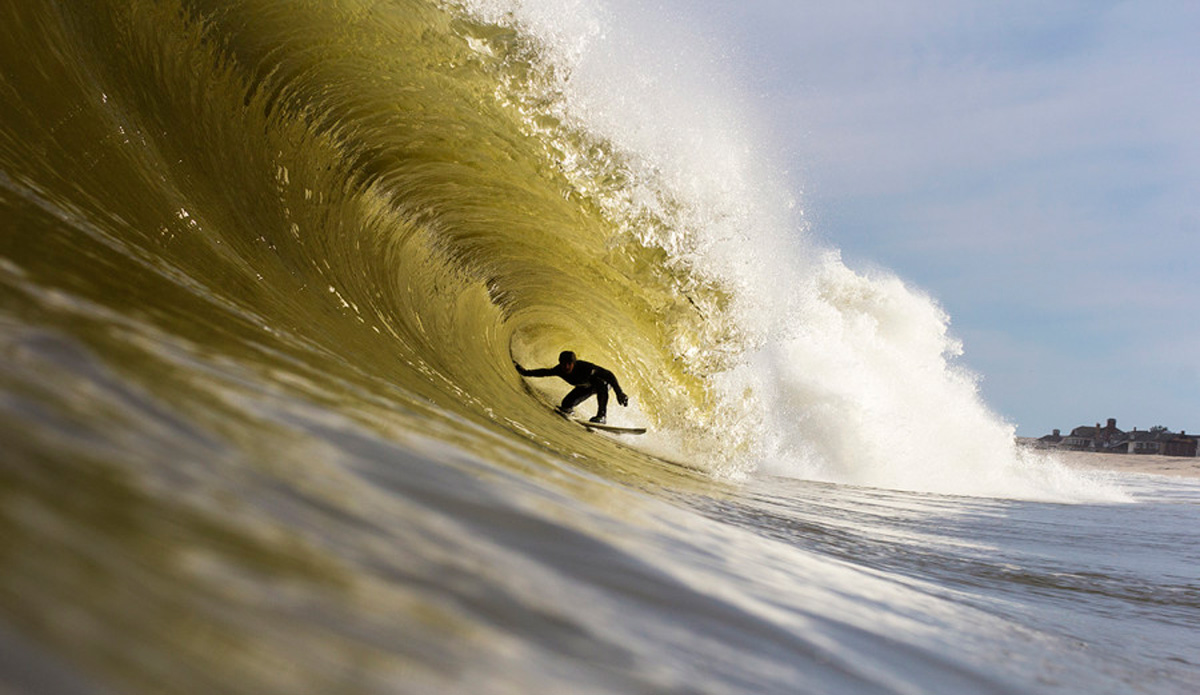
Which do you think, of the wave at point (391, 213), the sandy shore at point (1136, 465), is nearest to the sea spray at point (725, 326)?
the wave at point (391, 213)

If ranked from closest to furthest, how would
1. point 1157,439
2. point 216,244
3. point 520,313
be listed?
1. point 216,244
2. point 520,313
3. point 1157,439

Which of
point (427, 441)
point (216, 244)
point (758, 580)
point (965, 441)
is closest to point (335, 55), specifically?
point (216, 244)

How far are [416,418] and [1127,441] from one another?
52067 millimetres

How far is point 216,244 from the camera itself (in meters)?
3.43

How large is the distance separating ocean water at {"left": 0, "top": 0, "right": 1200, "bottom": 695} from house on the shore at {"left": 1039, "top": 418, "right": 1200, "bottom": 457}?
4224 centimetres

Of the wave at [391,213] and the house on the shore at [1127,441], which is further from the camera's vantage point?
the house on the shore at [1127,441]

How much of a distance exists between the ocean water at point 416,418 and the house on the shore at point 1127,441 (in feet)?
139

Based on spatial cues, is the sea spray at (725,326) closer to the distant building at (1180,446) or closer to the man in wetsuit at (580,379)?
the man in wetsuit at (580,379)

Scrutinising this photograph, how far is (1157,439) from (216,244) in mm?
51666

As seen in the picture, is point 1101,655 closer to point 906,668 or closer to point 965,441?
point 906,668

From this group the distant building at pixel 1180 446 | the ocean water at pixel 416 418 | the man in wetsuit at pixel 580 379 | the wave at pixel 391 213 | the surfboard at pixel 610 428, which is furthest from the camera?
the distant building at pixel 1180 446

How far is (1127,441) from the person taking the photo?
44812mm

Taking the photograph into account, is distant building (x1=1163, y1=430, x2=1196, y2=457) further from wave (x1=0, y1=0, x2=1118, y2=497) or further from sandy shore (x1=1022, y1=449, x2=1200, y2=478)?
wave (x1=0, y1=0, x2=1118, y2=497)

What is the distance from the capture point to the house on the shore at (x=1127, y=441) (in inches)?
1716
